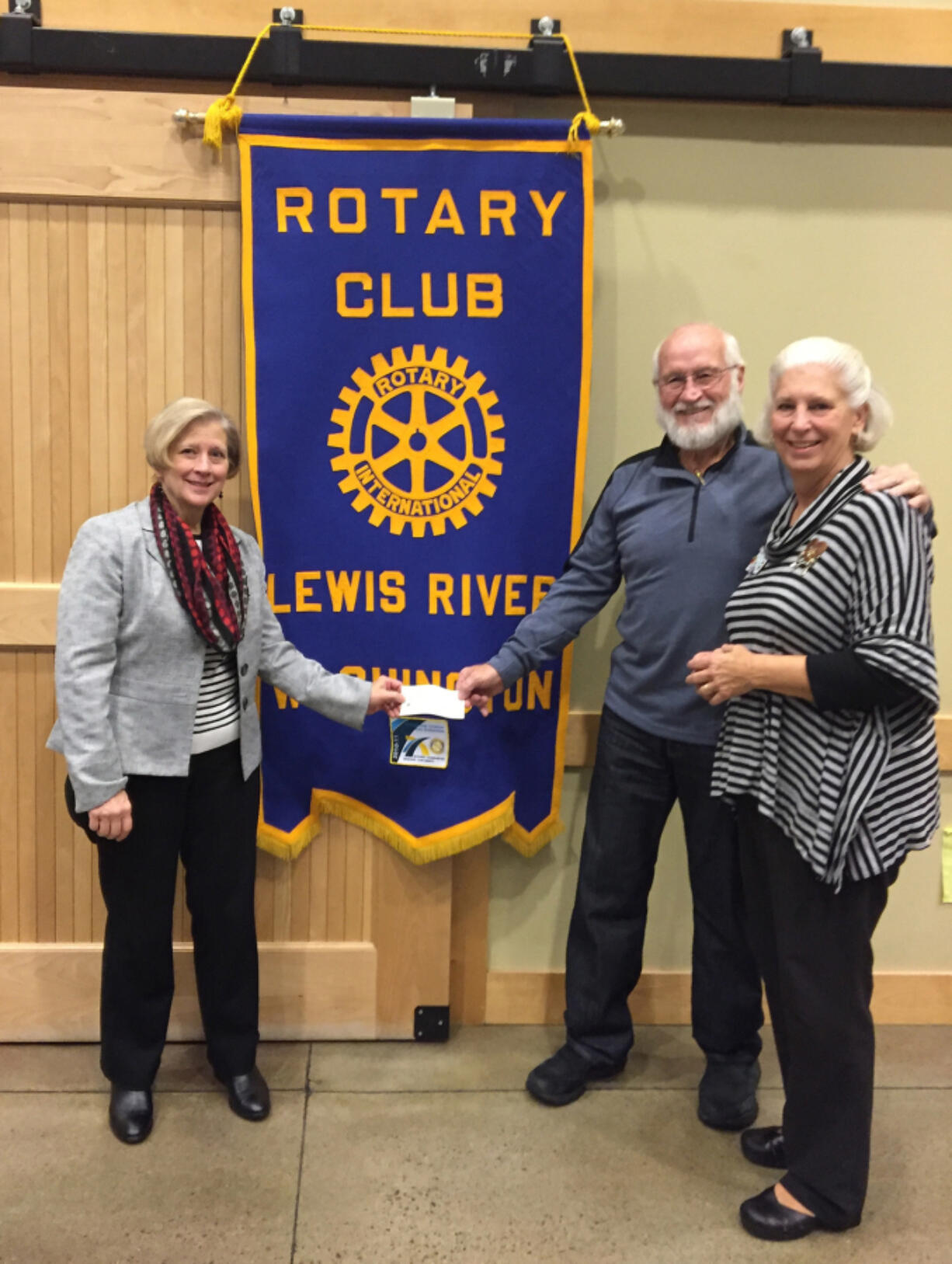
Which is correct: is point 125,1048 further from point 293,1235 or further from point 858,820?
point 858,820

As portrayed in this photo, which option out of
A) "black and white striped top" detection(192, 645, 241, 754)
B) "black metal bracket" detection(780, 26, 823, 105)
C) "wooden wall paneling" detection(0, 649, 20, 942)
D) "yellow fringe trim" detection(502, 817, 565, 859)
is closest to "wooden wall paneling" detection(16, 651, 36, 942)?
"wooden wall paneling" detection(0, 649, 20, 942)

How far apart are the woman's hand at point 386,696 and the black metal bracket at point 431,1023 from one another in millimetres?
783

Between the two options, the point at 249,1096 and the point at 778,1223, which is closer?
the point at 778,1223

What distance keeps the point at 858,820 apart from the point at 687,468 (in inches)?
31.6

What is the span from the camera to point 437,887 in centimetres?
251

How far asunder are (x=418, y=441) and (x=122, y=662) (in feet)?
2.58

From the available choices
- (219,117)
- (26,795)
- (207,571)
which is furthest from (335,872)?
(219,117)

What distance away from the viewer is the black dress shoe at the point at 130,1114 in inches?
84.5

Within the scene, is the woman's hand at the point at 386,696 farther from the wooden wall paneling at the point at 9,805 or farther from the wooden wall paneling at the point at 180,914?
the wooden wall paneling at the point at 9,805

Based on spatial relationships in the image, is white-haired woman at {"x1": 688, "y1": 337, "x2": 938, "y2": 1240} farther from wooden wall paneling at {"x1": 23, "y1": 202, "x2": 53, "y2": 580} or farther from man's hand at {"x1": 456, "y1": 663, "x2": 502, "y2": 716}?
wooden wall paneling at {"x1": 23, "y1": 202, "x2": 53, "y2": 580}

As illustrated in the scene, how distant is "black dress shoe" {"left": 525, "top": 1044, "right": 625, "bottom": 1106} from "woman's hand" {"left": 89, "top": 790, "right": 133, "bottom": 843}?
107cm

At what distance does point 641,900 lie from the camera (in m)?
2.32

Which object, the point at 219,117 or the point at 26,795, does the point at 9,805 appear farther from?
the point at 219,117

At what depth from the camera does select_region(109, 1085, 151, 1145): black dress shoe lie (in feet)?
7.04
